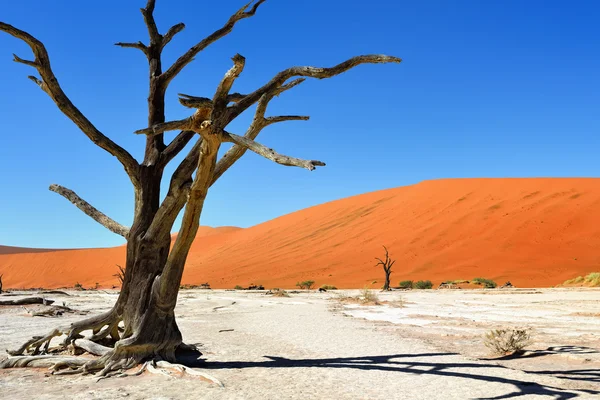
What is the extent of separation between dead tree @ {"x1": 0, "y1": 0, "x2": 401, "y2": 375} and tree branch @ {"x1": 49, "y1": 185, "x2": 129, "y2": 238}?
14 mm

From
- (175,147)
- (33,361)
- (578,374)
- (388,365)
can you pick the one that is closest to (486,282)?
(578,374)

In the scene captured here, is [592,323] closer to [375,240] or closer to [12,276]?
[375,240]

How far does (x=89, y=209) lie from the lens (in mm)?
7609

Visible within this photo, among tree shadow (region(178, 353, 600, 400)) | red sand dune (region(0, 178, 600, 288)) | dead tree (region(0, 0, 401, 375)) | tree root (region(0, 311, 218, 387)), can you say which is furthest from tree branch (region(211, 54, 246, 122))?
red sand dune (region(0, 178, 600, 288))

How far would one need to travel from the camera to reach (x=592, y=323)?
465 inches

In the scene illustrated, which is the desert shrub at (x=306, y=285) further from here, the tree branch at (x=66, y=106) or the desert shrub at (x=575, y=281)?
the tree branch at (x=66, y=106)

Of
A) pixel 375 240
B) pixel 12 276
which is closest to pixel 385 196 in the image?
pixel 375 240

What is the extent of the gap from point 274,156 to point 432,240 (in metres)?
38.1

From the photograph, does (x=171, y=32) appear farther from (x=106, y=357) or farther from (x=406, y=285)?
(x=406, y=285)

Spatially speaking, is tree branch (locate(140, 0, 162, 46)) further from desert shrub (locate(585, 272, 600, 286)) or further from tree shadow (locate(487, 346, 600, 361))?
desert shrub (locate(585, 272, 600, 286))

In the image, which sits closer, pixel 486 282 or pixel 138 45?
pixel 138 45

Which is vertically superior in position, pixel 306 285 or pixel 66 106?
pixel 66 106

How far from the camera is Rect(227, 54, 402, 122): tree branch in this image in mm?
5840

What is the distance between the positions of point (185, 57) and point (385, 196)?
55.0 meters
